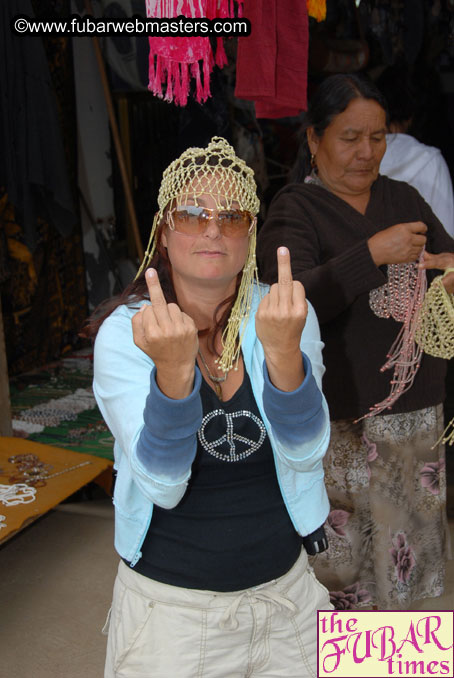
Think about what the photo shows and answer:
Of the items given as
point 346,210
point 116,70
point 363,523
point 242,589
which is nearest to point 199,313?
point 242,589

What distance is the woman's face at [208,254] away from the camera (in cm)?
147

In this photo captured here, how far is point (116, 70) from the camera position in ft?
15.2

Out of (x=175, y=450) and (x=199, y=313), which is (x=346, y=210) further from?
(x=175, y=450)

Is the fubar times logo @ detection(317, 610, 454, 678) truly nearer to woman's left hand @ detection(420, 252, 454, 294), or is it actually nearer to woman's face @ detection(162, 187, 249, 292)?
woman's face @ detection(162, 187, 249, 292)

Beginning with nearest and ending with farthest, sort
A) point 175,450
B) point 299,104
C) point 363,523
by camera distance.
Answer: point 175,450 < point 299,104 < point 363,523

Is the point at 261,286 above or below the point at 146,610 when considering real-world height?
above

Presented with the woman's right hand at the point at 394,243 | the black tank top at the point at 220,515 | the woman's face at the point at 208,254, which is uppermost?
the woman's face at the point at 208,254

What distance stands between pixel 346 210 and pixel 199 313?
97cm

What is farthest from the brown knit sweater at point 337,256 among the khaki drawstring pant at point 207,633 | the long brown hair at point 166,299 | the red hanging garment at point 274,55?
the khaki drawstring pant at point 207,633

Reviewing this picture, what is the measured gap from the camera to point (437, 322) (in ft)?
7.77

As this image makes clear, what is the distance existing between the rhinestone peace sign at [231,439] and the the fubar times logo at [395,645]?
359 mm

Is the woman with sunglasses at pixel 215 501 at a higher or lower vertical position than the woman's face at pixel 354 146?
lower

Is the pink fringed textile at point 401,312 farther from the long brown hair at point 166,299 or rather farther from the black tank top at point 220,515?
the black tank top at point 220,515

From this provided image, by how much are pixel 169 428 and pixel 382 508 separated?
1483 millimetres
